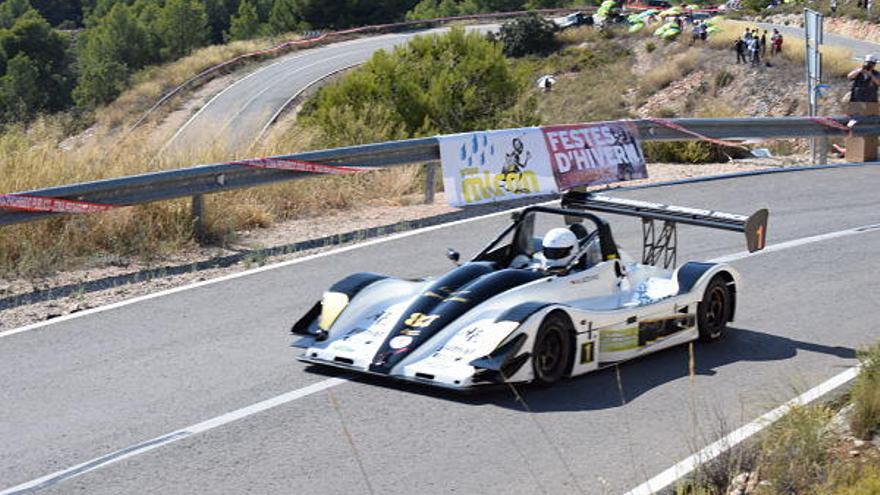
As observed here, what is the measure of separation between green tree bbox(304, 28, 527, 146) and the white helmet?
16.7 metres

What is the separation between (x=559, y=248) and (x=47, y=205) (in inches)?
221

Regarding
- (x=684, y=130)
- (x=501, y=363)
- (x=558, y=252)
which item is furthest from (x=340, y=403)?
(x=684, y=130)

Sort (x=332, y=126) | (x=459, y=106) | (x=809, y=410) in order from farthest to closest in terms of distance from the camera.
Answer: (x=459, y=106)
(x=332, y=126)
(x=809, y=410)

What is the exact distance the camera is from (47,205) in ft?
42.3

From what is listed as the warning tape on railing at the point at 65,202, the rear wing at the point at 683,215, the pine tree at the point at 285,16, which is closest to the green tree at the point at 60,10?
the pine tree at the point at 285,16

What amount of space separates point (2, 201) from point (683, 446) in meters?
7.45

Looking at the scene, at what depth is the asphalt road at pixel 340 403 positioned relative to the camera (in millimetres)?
7648

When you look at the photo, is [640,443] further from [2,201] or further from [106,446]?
[2,201]

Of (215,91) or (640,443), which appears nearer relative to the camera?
(640,443)

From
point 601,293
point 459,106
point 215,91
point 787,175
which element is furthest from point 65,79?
point 601,293

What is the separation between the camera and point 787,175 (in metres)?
19.8

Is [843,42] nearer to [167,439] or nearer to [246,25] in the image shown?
[246,25]

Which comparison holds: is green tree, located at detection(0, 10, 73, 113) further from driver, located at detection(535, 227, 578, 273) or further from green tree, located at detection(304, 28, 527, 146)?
driver, located at detection(535, 227, 578, 273)

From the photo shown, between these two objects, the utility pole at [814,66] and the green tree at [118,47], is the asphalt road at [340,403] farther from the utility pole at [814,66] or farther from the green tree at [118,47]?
the green tree at [118,47]
